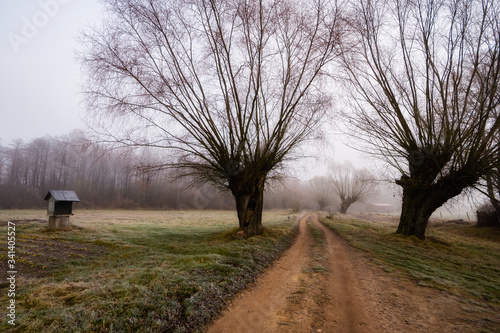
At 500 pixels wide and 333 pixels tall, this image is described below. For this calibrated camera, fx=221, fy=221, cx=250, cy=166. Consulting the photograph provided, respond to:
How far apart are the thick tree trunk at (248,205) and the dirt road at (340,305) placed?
146 inches

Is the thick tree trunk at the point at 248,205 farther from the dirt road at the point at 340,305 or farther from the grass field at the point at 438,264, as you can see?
the grass field at the point at 438,264

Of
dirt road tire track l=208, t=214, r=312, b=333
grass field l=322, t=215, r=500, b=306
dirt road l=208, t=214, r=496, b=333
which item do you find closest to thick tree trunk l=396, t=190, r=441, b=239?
grass field l=322, t=215, r=500, b=306

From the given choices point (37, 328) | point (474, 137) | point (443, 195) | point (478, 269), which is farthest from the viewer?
point (443, 195)

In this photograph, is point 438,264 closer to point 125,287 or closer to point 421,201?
point 421,201

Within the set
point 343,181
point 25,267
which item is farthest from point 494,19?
point 343,181

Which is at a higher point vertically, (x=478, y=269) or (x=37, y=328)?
(x=37, y=328)

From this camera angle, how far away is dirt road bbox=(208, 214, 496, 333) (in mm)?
3186

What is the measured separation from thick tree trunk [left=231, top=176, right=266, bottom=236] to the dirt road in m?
3.72

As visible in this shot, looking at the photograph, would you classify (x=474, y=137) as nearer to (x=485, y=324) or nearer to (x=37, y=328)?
(x=485, y=324)

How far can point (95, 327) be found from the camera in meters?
2.67

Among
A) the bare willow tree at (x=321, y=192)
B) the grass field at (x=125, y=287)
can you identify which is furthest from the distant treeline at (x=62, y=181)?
the grass field at (x=125, y=287)

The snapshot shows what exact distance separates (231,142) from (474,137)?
915 cm

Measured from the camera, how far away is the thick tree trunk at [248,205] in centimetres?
934

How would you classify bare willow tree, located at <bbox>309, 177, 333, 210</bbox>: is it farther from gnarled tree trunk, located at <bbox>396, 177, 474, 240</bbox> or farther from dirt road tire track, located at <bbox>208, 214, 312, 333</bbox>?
dirt road tire track, located at <bbox>208, 214, 312, 333</bbox>
